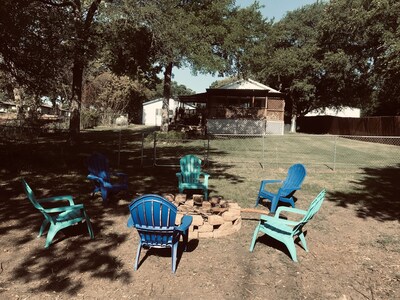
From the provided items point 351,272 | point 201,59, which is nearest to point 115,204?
point 351,272

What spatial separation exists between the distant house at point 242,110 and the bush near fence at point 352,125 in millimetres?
6657

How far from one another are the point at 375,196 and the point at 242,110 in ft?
79.6

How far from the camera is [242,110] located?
3275cm

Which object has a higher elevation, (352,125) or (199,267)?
(352,125)

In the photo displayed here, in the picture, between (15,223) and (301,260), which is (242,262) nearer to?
(301,260)

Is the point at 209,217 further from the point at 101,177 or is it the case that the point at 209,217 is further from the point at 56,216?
the point at 101,177

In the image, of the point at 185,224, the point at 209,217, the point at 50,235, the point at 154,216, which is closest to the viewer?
the point at 154,216

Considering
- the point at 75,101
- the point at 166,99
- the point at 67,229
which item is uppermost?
the point at 166,99

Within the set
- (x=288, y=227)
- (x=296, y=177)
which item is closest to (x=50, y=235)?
(x=288, y=227)

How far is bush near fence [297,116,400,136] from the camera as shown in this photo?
25359mm

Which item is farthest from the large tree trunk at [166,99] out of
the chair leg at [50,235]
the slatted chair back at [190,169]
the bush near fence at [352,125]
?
the chair leg at [50,235]

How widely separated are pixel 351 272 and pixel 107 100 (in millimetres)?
43979

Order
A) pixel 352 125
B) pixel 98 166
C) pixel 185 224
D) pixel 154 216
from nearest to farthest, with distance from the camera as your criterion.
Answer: pixel 154 216 → pixel 185 224 → pixel 98 166 → pixel 352 125

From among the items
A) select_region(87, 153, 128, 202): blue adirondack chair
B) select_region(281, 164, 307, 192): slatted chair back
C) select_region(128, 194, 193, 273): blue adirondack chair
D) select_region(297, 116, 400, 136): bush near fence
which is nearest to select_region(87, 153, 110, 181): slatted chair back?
select_region(87, 153, 128, 202): blue adirondack chair
